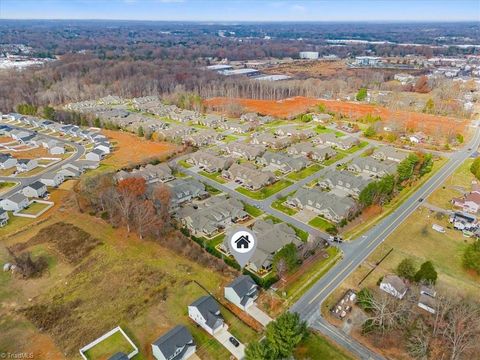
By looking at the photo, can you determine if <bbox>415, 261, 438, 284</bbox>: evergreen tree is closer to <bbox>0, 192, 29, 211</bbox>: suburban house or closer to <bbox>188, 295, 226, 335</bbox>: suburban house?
<bbox>188, 295, 226, 335</bbox>: suburban house

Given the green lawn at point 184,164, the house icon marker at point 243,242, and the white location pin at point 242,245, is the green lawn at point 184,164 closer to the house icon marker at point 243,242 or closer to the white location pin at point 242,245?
the white location pin at point 242,245

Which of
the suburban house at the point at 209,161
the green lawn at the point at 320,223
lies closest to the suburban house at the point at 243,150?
the suburban house at the point at 209,161

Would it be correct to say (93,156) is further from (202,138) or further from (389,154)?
(389,154)

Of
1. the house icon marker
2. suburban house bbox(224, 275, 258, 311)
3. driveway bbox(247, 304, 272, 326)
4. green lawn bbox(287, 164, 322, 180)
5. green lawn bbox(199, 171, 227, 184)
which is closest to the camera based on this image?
driveway bbox(247, 304, 272, 326)

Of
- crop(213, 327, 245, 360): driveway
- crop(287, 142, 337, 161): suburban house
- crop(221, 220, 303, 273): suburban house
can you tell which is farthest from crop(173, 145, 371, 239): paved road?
crop(213, 327, 245, 360): driveway

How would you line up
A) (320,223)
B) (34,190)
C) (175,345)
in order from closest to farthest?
1. (175,345)
2. (320,223)
3. (34,190)

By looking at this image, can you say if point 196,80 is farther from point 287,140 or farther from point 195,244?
point 195,244

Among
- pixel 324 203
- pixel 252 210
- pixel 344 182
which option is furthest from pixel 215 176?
pixel 344 182
